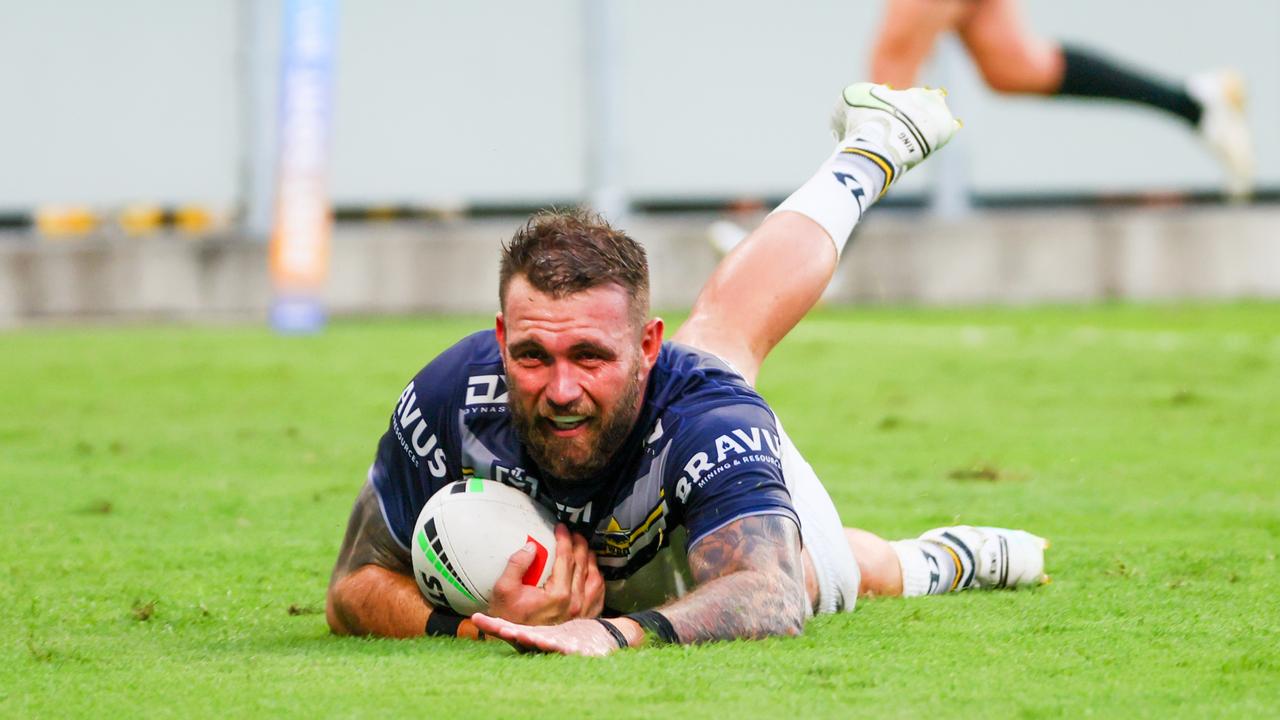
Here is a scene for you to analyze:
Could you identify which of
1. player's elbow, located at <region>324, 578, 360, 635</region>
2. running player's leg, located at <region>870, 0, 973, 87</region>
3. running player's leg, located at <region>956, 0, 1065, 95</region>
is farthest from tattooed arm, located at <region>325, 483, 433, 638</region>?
running player's leg, located at <region>956, 0, 1065, 95</region>

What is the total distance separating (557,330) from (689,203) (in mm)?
16242

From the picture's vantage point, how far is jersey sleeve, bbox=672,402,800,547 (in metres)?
4.36

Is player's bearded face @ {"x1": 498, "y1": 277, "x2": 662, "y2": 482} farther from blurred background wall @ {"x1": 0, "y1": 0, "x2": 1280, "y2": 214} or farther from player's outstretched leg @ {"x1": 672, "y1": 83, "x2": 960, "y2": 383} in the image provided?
blurred background wall @ {"x1": 0, "y1": 0, "x2": 1280, "y2": 214}

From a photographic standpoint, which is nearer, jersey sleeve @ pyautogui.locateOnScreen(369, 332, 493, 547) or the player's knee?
jersey sleeve @ pyautogui.locateOnScreen(369, 332, 493, 547)

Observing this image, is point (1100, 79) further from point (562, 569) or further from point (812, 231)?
point (562, 569)

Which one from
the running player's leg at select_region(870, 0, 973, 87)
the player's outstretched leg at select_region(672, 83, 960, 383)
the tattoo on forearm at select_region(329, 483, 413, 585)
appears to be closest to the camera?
the tattoo on forearm at select_region(329, 483, 413, 585)

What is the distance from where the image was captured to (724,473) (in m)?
4.40

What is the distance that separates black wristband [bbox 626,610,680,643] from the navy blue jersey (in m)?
0.23

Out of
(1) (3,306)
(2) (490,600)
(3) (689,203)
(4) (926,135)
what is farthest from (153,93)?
(2) (490,600)

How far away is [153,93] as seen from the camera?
63.9 ft

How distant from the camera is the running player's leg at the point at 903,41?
943cm

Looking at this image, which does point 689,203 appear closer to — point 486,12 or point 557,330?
point 486,12

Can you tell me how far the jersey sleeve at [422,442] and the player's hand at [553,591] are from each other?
38 cm

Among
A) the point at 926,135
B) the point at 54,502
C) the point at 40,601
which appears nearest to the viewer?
the point at 40,601
